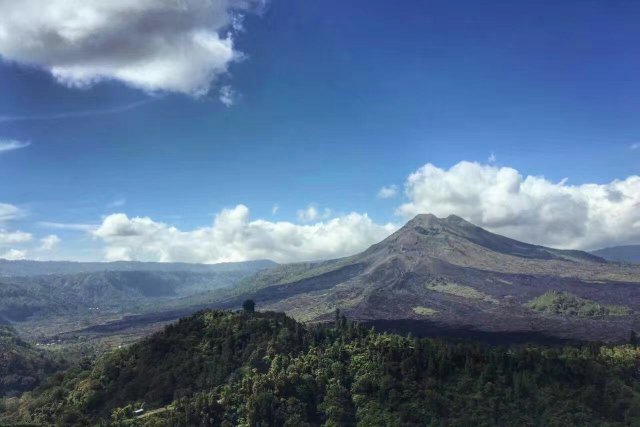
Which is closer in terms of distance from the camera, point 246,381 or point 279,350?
point 246,381

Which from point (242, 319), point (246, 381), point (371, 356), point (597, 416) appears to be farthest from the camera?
point (242, 319)

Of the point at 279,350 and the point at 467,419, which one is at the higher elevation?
the point at 279,350

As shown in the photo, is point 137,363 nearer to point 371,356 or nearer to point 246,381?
point 246,381

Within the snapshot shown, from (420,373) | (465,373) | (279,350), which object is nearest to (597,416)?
(465,373)

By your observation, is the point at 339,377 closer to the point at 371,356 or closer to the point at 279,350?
the point at 371,356

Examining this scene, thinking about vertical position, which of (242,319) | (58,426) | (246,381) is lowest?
(58,426)

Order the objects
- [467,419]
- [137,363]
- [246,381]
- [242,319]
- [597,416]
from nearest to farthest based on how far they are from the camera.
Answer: [467,419] → [597,416] → [246,381] → [137,363] → [242,319]
